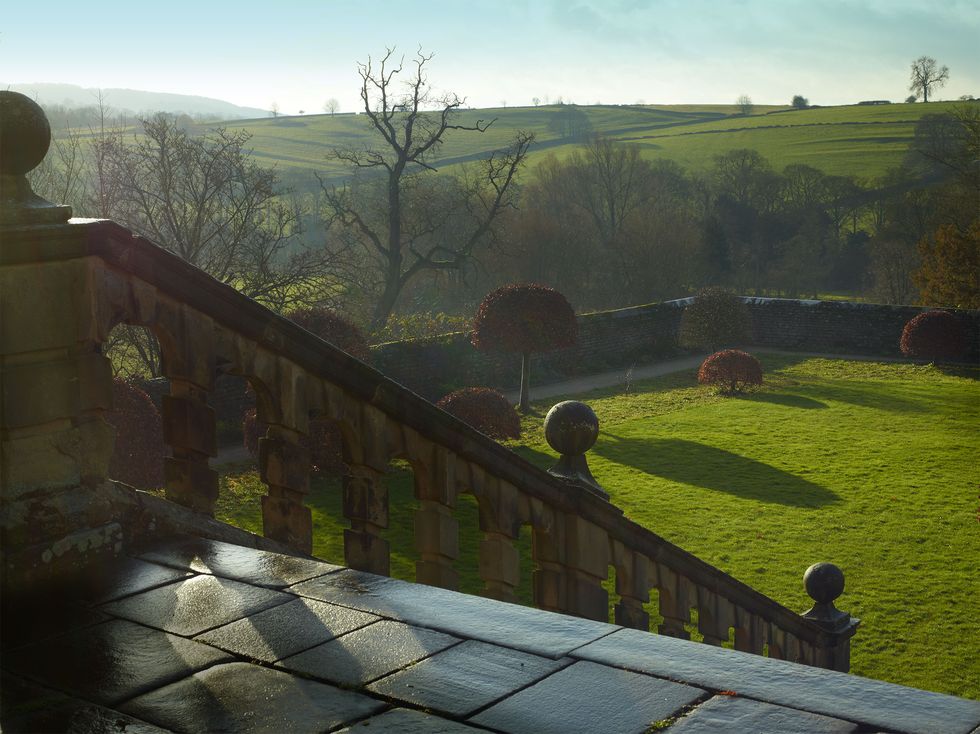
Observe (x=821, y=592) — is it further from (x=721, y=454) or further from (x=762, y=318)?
(x=762, y=318)

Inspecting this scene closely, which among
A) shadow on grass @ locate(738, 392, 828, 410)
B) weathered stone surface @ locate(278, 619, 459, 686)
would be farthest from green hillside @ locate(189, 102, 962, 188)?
weathered stone surface @ locate(278, 619, 459, 686)

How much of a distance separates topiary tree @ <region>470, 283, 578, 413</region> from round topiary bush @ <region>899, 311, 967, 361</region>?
10.8 metres

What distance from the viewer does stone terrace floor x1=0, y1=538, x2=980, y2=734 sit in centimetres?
236

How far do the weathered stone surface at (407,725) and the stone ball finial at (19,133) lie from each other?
1.98 m

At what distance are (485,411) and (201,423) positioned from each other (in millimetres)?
13779

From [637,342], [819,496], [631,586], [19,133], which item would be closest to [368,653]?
[19,133]

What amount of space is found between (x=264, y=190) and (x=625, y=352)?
11.0 meters

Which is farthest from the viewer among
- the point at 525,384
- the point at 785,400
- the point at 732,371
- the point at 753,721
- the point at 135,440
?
the point at 732,371

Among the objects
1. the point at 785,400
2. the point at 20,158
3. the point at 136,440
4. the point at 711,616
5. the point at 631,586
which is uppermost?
the point at 20,158

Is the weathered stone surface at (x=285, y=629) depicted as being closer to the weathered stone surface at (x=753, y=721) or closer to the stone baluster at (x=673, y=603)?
the weathered stone surface at (x=753, y=721)

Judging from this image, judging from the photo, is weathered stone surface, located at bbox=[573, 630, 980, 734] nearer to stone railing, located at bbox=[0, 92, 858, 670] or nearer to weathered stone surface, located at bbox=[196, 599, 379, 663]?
weathered stone surface, located at bbox=[196, 599, 379, 663]

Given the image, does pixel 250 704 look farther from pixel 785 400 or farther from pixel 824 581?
pixel 785 400

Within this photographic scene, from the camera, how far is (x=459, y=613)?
3.07 meters

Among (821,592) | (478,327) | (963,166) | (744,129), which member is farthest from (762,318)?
(744,129)
